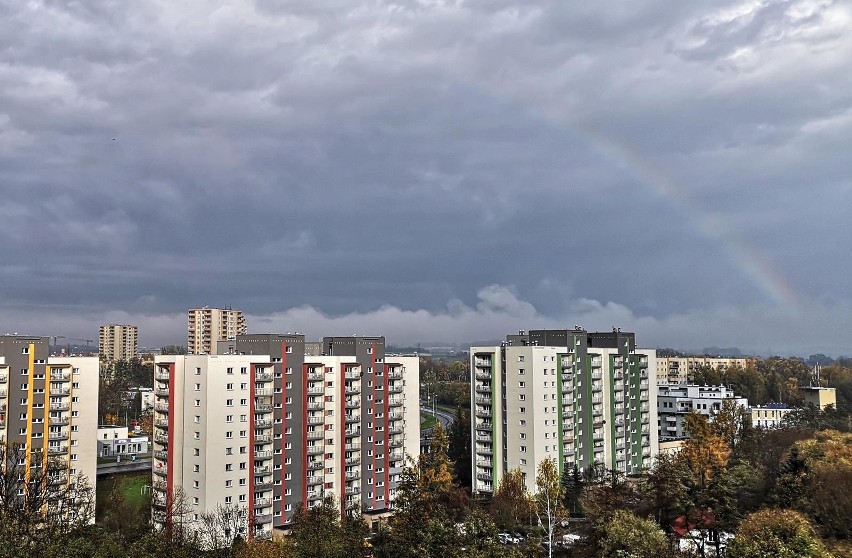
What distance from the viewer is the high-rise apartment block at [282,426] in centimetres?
3666

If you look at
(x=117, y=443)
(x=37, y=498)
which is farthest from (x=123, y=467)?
(x=37, y=498)

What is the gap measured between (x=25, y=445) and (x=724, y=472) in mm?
36590

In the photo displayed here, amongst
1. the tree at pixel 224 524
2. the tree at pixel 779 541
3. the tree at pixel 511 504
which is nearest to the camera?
the tree at pixel 779 541

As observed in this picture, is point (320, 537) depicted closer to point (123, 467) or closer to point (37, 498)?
point (37, 498)

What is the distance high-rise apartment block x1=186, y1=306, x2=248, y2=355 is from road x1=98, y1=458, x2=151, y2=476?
7670 centimetres

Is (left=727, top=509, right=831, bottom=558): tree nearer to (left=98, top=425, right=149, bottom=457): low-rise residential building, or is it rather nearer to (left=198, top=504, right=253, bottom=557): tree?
(left=198, top=504, right=253, bottom=557): tree

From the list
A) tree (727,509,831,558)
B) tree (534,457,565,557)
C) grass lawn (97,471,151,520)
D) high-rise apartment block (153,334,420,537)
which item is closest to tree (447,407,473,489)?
high-rise apartment block (153,334,420,537)

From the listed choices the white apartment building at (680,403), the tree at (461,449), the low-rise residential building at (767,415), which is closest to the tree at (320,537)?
the tree at (461,449)

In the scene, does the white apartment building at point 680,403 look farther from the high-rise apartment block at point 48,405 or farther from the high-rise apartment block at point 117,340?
the high-rise apartment block at point 117,340

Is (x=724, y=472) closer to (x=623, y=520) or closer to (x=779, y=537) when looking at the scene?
(x=623, y=520)

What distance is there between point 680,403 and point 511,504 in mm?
40586

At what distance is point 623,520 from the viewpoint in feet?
89.6

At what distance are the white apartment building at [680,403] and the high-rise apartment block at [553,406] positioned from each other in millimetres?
20972

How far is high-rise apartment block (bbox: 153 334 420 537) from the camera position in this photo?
3666cm
